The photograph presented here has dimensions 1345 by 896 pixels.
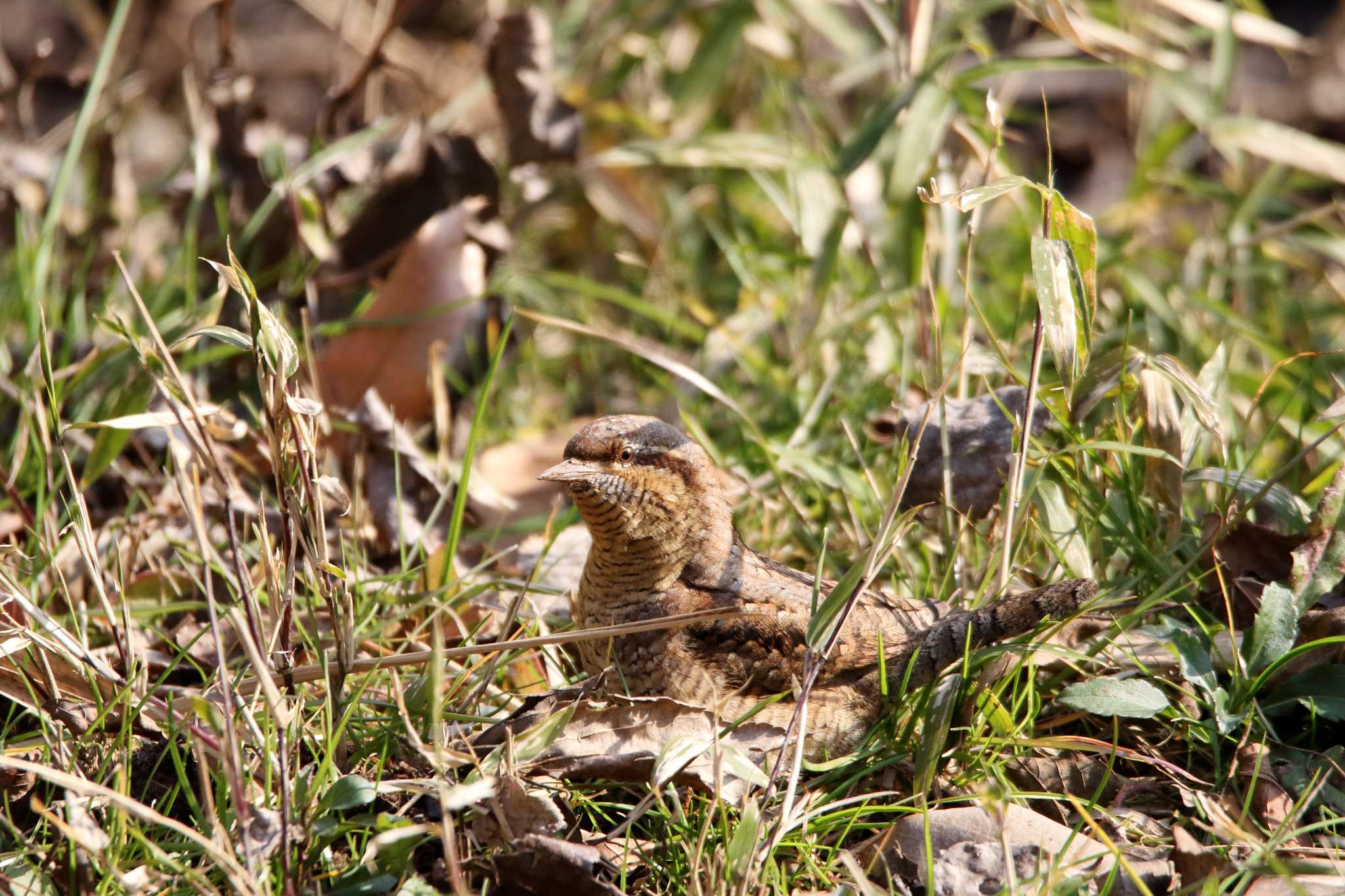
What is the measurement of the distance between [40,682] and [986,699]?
2154 mm

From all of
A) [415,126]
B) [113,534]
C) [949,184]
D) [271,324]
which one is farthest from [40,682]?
[949,184]

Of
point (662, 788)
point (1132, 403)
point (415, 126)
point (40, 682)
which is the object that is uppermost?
point (415, 126)

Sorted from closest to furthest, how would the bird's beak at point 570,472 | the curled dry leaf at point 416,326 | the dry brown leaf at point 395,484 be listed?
the bird's beak at point 570,472
the dry brown leaf at point 395,484
the curled dry leaf at point 416,326

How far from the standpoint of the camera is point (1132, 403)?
311cm

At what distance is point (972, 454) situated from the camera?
11.3 ft

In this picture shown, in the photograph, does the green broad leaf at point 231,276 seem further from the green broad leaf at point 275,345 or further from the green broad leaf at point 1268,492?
the green broad leaf at point 1268,492

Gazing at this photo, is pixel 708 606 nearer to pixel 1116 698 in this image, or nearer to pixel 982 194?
pixel 1116 698

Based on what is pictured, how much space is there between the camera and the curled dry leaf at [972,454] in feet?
11.2

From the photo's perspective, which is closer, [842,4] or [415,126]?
[415,126]

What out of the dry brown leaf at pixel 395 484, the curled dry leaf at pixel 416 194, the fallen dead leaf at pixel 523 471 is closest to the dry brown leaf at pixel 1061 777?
the fallen dead leaf at pixel 523 471

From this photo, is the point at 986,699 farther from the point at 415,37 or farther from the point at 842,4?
the point at 415,37

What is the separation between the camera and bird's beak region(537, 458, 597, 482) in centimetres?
295

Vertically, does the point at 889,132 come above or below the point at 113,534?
above

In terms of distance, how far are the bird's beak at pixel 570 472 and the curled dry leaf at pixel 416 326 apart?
3.91 ft
